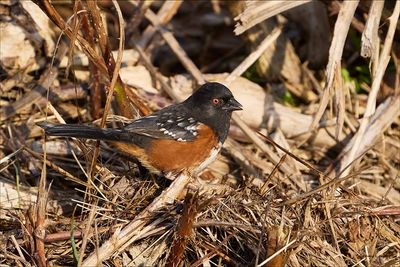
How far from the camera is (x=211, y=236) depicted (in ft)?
10.3

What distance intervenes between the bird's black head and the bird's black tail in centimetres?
53

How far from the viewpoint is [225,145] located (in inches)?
174

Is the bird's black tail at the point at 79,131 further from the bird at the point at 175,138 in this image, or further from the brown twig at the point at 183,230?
the brown twig at the point at 183,230

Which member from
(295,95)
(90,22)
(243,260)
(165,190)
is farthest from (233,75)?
(243,260)

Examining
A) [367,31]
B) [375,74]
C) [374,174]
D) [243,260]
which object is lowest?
[374,174]

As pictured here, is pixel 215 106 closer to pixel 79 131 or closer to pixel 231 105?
pixel 231 105

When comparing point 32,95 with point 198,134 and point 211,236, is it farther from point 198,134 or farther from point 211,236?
point 211,236

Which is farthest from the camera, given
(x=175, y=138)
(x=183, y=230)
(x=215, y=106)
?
(x=215, y=106)

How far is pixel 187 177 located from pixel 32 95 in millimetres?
1483

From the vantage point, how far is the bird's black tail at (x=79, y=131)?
332 cm

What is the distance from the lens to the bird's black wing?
11.9 ft

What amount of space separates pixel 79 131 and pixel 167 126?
521 mm

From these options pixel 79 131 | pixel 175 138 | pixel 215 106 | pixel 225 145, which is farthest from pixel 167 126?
pixel 225 145

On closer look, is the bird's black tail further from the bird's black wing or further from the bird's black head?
the bird's black head
